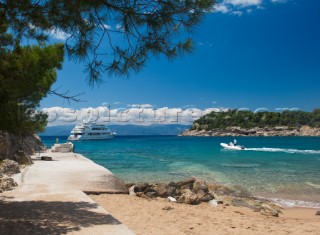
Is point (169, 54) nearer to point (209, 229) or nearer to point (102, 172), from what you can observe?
point (209, 229)

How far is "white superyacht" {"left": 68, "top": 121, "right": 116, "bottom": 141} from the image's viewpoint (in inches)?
3950

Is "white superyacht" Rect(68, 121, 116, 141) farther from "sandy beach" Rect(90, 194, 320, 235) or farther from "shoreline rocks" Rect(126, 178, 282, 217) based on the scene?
"sandy beach" Rect(90, 194, 320, 235)

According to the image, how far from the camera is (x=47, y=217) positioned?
6.80 meters

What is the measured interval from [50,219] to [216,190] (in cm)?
971

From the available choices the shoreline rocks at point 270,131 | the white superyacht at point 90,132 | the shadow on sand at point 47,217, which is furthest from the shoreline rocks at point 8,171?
the shoreline rocks at point 270,131

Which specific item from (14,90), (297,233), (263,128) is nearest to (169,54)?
(14,90)

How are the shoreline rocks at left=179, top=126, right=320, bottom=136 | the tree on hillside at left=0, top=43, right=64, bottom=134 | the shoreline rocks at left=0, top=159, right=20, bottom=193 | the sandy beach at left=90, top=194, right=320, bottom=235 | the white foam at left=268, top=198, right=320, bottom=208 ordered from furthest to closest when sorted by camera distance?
1. the shoreline rocks at left=179, top=126, right=320, bottom=136
2. the white foam at left=268, top=198, right=320, bottom=208
3. the shoreline rocks at left=0, top=159, right=20, bottom=193
4. the sandy beach at left=90, top=194, right=320, bottom=235
5. the tree on hillside at left=0, top=43, right=64, bottom=134

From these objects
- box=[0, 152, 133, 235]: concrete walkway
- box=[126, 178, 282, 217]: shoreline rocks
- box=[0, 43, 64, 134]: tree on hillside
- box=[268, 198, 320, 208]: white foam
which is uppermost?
box=[0, 43, 64, 134]: tree on hillside

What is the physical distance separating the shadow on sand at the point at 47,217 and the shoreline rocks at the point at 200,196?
4.51 meters

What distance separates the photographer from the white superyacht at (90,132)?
329 ft

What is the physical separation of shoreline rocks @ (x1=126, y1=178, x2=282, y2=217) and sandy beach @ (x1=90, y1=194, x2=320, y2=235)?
0.41m

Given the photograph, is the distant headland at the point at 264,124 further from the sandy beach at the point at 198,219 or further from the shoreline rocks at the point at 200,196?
the sandy beach at the point at 198,219

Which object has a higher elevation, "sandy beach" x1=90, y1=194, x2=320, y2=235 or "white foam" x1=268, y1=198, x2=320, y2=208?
"sandy beach" x1=90, y1=194, x2=320, y2=235

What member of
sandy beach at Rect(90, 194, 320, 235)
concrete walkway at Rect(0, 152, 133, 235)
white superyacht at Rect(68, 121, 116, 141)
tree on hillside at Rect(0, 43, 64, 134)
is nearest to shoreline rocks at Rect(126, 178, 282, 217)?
sandy beach at Rect(90, 194, 320, 235)
